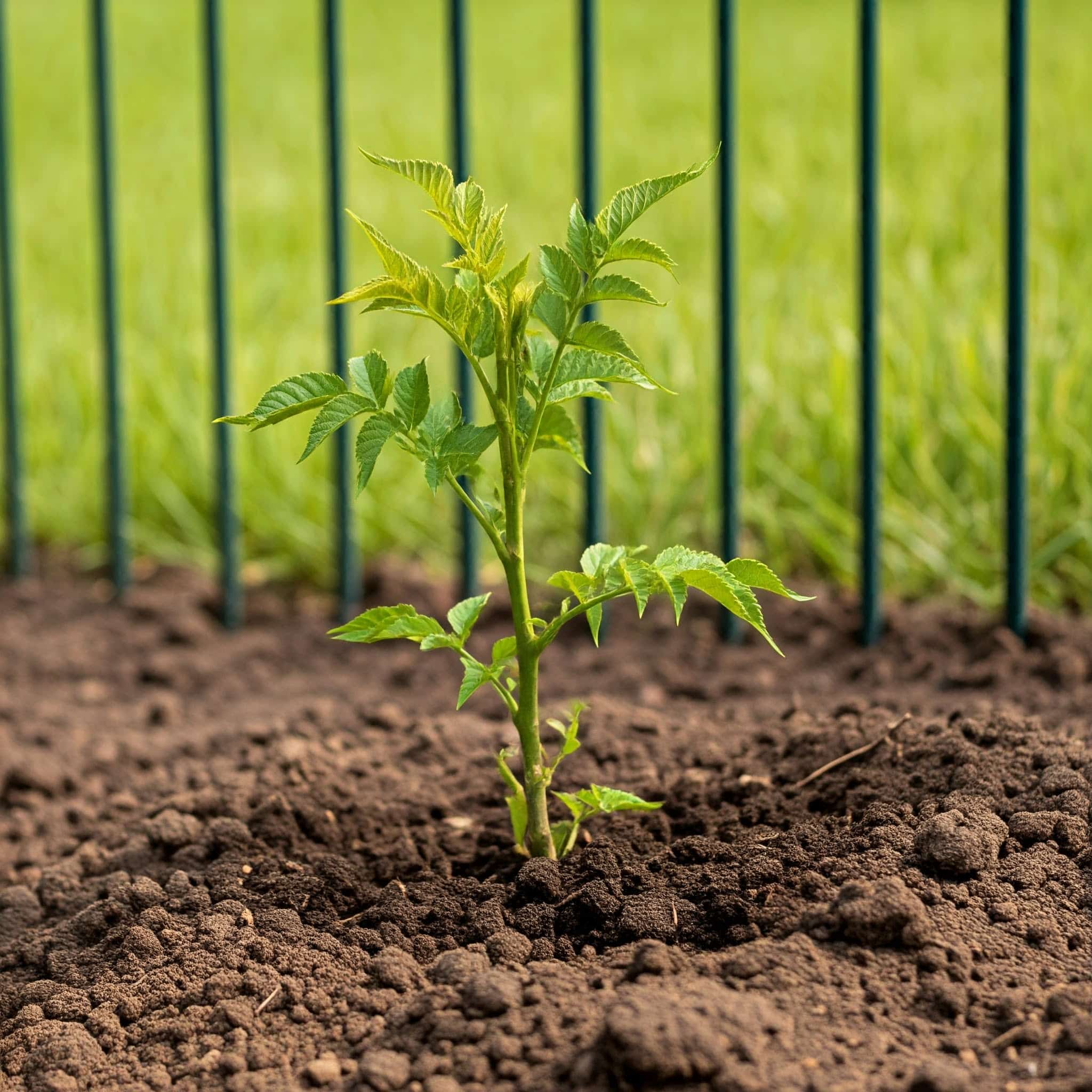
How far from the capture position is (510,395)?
1.38 meters

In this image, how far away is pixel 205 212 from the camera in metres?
4.77

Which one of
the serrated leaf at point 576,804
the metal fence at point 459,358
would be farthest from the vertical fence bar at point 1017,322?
the serrated leaf at point 576,804

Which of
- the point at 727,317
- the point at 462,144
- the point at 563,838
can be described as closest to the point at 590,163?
the point at 462,144

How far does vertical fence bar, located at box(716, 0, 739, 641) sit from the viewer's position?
235 cm

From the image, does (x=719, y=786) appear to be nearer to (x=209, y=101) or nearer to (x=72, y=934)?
(x=72, y=934)

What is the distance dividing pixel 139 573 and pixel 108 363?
52 cm

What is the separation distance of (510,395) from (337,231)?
4.46 ft

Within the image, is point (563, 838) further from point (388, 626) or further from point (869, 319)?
point (869, 319)

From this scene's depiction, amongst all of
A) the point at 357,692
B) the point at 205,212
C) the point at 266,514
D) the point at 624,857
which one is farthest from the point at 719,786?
the point at 205,212

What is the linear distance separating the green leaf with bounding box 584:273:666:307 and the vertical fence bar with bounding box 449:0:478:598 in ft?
3.77

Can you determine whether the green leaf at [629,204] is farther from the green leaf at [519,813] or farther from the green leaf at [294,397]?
the green leaf at [519,813]

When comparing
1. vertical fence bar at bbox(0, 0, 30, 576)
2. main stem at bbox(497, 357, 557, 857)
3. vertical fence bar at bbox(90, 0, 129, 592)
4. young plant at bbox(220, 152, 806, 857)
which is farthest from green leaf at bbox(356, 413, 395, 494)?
vertical fence bar at bbox(0, 0, 30, 576)

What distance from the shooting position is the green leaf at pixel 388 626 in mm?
1348

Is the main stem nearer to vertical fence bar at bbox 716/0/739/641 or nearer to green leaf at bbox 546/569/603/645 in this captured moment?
green leaf at bbox 546/569/603/645
